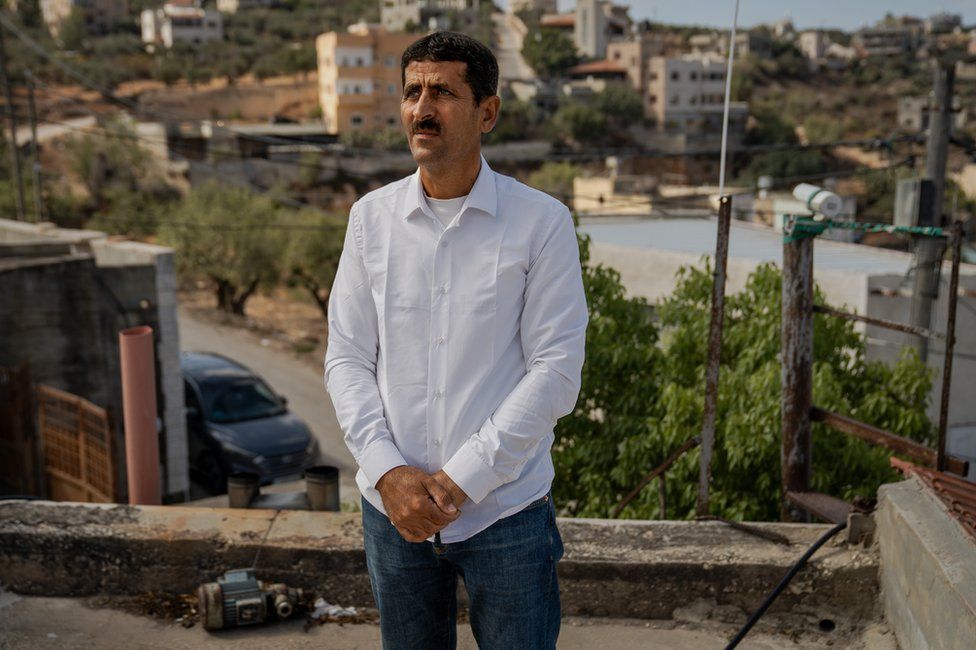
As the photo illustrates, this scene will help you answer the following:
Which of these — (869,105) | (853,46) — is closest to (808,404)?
(869,105)

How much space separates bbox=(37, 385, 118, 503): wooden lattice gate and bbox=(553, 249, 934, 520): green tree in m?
4.06

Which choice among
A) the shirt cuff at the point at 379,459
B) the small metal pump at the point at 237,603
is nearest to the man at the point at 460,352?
the shirt cuff at the point at 379,459

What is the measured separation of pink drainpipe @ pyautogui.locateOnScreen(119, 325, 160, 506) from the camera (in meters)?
4.08

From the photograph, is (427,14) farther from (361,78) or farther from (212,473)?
(212,473)

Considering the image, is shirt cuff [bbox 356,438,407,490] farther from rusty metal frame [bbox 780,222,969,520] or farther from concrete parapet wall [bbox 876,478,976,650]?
rusty metal frame [bbox 780,222,969,520]

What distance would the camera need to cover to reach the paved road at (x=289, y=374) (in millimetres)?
15728

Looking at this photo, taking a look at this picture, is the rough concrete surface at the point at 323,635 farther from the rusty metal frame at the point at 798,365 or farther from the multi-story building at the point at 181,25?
the multi-story building at the point at 181,25

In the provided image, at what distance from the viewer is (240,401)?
12164 millimetres

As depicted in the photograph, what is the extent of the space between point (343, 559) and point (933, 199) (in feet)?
26.5

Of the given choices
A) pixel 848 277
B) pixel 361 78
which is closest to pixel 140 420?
pixel 848 277

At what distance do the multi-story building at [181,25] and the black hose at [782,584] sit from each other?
8213 centimetres

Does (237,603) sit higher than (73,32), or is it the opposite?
(73,32)

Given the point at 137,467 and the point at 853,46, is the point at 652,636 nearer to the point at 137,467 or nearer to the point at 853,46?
the point at 137,467

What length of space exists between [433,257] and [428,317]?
5.0 inches
